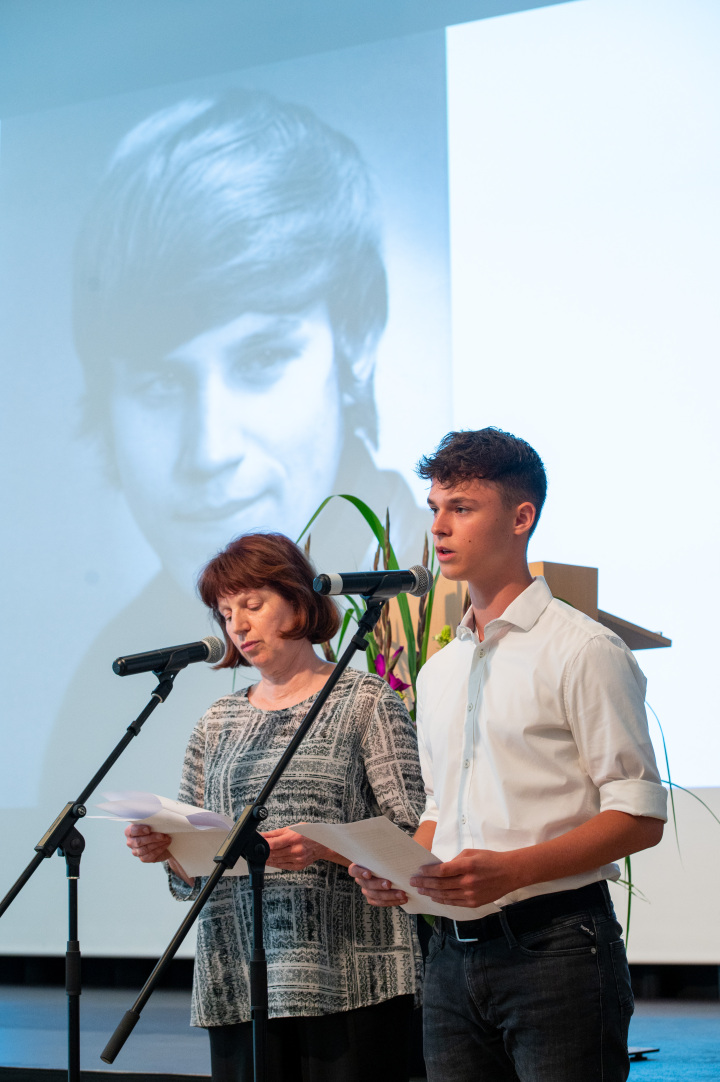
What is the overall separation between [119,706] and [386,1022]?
3057 mm

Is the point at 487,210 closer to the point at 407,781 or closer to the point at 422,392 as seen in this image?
the point at 422,392

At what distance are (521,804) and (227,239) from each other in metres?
3.77

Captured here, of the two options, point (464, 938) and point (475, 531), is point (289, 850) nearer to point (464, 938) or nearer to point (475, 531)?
point (464, 938)

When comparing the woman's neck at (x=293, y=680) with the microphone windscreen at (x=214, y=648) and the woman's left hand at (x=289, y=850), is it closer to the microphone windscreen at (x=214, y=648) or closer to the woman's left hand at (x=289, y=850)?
the microphone windscreen at (x=214, y=648)

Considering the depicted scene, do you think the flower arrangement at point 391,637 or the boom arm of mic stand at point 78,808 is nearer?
the boom arm of mic stand at point 78,808

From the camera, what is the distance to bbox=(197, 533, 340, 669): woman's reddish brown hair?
1.88 metres

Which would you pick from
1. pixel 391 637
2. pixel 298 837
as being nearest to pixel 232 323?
pixel 391 637

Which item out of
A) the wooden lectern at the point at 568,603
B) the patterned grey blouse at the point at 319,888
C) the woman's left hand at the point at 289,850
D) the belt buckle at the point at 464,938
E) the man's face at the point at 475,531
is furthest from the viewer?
the wooden lectern at the point at 568,603

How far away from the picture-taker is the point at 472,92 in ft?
13.7

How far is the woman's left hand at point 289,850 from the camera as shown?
1.56m

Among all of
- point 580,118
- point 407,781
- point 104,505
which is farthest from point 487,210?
point 407,781

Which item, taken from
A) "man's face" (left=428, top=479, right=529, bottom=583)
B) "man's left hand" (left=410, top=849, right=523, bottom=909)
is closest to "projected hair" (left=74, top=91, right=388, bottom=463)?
"man's face" (left=428, top=479, right=529, bottom=583)

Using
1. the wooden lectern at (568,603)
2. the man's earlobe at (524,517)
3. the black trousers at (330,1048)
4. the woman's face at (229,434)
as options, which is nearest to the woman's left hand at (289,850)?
the black trousers at (330,1048)

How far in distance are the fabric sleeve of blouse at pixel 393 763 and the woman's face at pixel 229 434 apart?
249cm
